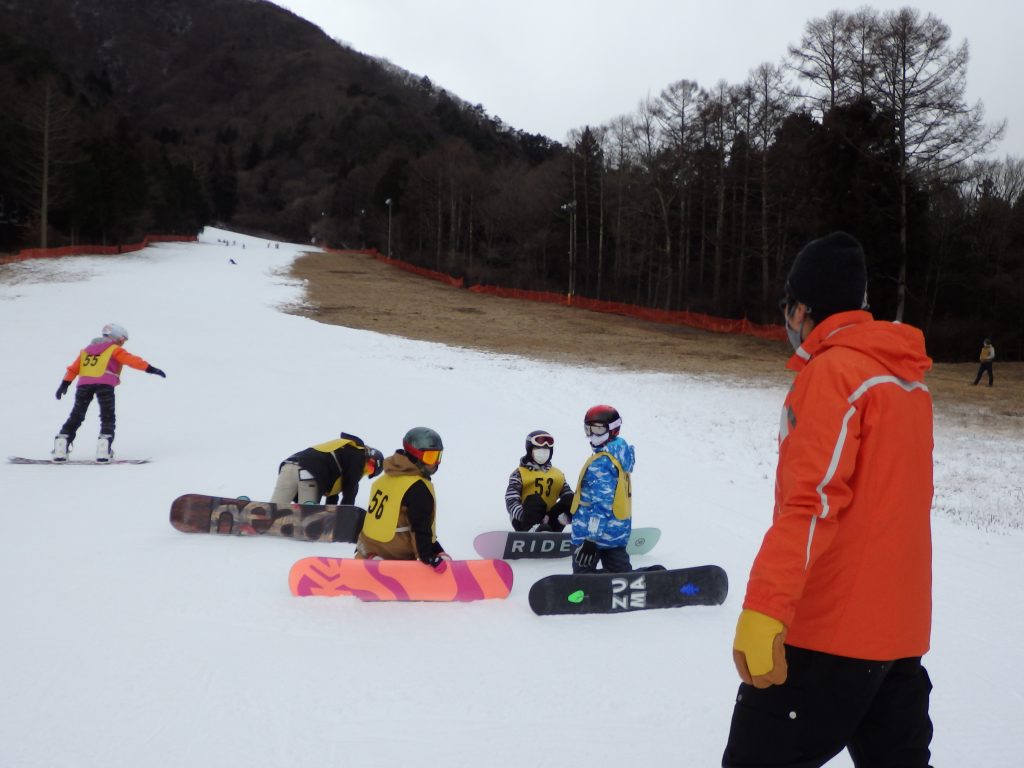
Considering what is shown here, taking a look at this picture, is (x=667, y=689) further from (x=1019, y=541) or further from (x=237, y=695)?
(x=1019, y=541)

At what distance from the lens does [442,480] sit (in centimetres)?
898

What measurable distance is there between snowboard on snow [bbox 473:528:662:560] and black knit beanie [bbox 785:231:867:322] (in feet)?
13.9

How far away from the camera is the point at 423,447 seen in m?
4.88

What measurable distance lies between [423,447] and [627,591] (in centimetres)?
168

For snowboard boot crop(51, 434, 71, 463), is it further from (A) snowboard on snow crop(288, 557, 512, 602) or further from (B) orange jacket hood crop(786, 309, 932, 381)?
(B) orange jacket hood crop(786, 309, 932, 381)

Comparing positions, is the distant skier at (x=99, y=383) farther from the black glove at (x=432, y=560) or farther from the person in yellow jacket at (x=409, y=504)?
the black glove at (x=432, y=560)

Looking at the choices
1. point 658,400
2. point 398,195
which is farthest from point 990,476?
point 398,195

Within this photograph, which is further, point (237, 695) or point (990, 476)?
point (990, 476)

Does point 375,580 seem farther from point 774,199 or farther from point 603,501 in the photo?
point 774,199

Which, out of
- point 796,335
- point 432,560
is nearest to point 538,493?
point 432,560

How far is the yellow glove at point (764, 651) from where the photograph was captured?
6.35ft

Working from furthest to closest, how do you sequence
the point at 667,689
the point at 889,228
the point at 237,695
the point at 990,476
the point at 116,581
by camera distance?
the point at 889,228, the point at 990,476, the point at 116,581, the point at 667,689, the point at 237,695

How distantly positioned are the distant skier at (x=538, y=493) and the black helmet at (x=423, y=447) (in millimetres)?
1889

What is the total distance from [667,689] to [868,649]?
6.88 ft
